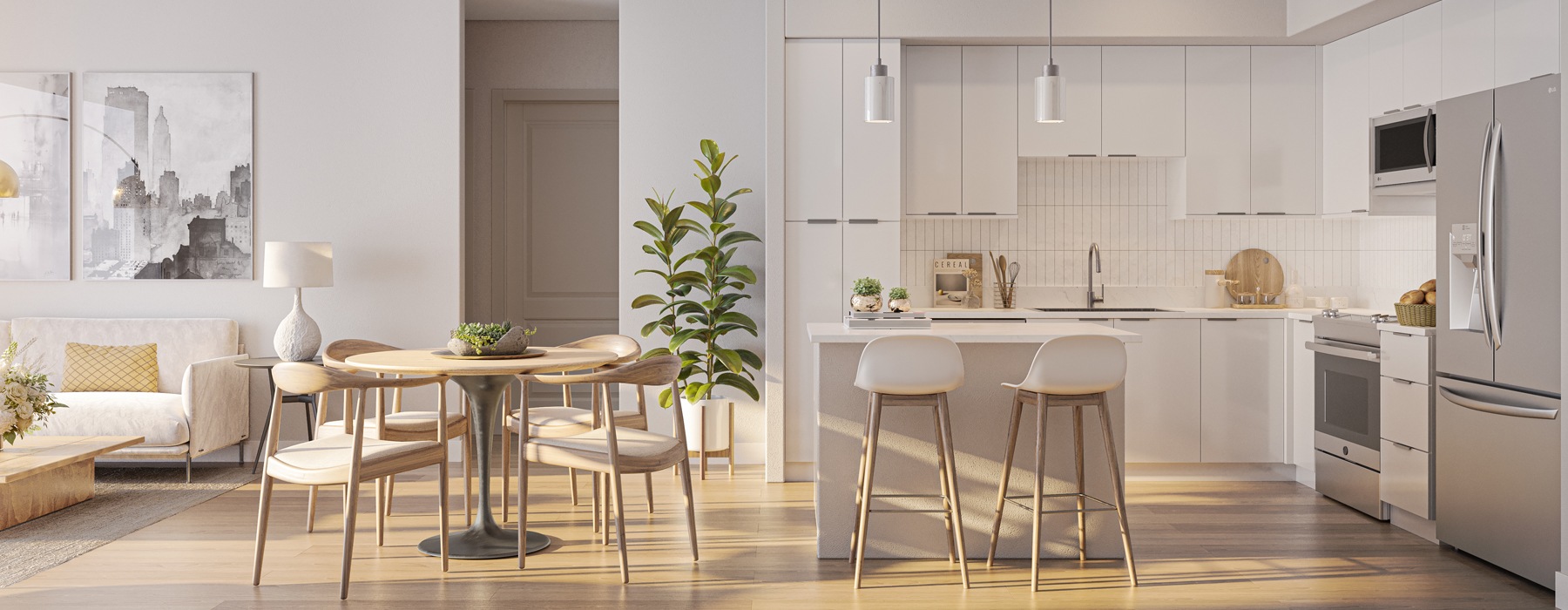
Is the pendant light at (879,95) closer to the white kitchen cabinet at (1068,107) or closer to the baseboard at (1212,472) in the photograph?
the white kitchen cabinet at (1068,107)

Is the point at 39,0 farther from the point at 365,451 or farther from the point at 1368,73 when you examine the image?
the point at 1368,73

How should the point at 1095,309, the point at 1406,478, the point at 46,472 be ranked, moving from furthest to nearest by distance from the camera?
the point at 1095,309 → the point at 46,472 → the point at 1406,478

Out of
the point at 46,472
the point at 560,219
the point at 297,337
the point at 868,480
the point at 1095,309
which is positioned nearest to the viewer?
the point at 868,480

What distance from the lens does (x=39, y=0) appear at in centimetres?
587

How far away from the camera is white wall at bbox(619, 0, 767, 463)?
19.6 feet

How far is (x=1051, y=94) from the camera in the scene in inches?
148

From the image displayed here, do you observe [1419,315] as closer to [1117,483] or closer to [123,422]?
[1117,483]

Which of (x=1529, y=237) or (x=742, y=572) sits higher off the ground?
(x=1529, y=237)

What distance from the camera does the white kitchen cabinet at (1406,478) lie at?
4168 millimetres

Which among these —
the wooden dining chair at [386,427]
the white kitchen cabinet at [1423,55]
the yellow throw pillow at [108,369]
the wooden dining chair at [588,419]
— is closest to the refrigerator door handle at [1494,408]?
the white kitchen cabinet at [1423,55]

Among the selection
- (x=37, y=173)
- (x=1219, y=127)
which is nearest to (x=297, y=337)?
(x=37, y=173)

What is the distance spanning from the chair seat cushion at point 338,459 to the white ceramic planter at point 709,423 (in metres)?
1.97

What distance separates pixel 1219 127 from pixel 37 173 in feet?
21.5

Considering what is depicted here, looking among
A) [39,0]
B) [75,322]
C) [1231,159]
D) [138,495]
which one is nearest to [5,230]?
[75,322]
